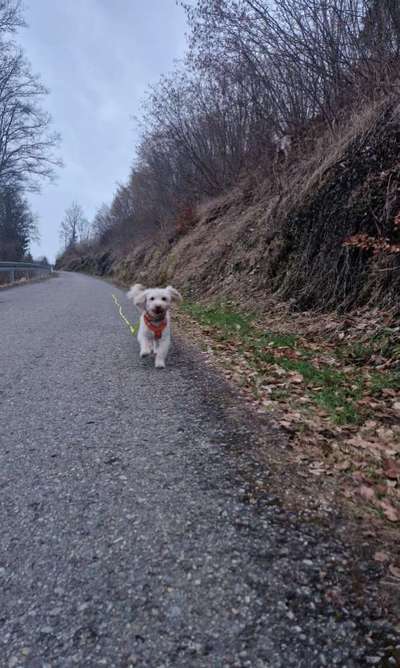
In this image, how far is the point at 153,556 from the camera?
191 centimetres

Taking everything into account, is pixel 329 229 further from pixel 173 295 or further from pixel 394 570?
pixel 394 570

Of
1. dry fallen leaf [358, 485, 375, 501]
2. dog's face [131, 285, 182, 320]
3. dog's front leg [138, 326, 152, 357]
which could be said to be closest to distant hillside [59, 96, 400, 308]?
dog's face [131, 285, 182, 320]

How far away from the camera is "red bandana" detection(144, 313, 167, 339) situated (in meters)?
5.39

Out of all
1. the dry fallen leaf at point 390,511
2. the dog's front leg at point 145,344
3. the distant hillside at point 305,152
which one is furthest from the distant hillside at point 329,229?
the dry fallen leaf at point 390,511

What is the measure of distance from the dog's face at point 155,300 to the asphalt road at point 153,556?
2117 mm

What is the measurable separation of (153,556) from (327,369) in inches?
132

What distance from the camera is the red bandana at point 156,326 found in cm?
539

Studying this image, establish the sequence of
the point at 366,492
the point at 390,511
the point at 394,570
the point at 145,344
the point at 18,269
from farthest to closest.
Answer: the point at 18,269, the point at 145,344, the point at 366,492, the point at 390,511, the point at 394,570

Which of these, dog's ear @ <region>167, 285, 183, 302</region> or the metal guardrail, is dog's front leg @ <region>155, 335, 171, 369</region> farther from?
the metal guardrail

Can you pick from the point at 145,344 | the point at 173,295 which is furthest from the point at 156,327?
the point at 173,295

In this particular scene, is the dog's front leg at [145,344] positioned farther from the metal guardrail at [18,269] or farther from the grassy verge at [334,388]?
the metal guardrail at [18,269]

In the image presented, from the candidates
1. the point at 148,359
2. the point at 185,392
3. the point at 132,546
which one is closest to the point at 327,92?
the point at 148,359

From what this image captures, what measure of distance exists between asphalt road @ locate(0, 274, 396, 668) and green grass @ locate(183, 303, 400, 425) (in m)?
1.05

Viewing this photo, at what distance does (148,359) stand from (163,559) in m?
3.89
